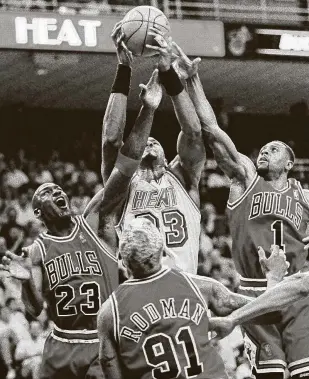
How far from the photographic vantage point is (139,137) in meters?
6.82

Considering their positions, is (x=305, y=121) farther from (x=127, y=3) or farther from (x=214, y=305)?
(x=214, y=305)

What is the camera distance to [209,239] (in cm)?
1485

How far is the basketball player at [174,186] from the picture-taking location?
7215 millimetres

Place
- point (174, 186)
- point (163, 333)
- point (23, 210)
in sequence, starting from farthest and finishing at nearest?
point (23, 210)
point (174, 186)
point (163, 333)

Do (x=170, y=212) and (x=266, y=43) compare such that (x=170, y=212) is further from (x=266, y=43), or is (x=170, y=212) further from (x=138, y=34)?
(x=266, y=43)

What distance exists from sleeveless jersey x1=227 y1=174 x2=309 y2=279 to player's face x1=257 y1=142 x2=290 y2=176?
115 mm

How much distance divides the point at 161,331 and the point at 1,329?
7876 millimetres

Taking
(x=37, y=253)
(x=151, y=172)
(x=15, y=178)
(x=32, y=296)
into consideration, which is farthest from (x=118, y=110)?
(x=15, y=178)

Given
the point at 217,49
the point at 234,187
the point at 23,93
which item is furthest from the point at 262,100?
the point at 234,187

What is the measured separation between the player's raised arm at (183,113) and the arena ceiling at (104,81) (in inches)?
284

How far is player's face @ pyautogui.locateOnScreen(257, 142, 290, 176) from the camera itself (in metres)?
7.88

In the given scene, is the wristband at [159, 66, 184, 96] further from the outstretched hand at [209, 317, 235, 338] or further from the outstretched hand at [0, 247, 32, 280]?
the outstretched hand at [209, 317, 235, 338]

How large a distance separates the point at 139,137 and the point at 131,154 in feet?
0.52

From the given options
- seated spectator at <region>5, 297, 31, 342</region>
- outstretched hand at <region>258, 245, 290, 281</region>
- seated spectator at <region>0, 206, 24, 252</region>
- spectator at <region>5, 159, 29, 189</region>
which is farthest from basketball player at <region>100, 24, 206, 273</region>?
spectator at <region>5, 159, 29, 189</region>
